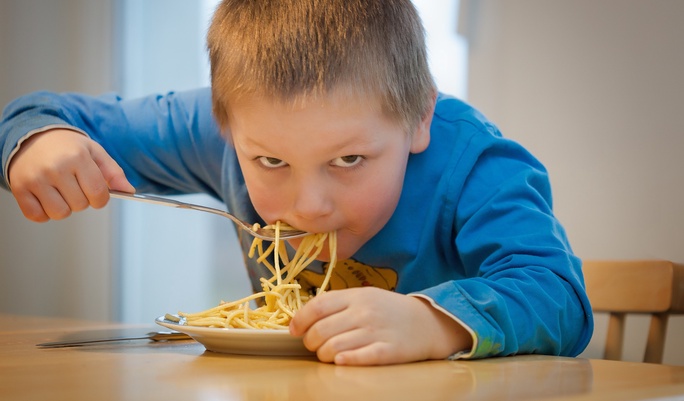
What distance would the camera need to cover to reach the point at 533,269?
2.95 feet

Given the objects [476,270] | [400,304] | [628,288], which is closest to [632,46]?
[628,288]

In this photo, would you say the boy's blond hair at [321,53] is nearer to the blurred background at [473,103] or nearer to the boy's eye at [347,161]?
the boy's eye at [347,161]

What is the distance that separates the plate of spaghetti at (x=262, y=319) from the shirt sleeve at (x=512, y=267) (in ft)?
0.53

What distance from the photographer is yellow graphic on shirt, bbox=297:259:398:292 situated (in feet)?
3.96

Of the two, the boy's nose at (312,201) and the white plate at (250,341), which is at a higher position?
the boy's nose at (312,201)

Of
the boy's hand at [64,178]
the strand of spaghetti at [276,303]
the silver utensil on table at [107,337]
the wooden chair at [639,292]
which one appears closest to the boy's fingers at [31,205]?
the boy's hand at [64,178]

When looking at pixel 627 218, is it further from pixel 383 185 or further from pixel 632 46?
pixel 383 185

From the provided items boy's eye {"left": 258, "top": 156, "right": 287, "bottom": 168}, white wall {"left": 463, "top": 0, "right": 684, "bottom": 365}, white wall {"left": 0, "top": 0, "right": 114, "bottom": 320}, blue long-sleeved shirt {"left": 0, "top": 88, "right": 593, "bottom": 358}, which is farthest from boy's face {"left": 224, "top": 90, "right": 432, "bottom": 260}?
white wall {"left": 0, "top": 0, "right": 114, "bottom": 320}

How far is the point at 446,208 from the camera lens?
1120mm

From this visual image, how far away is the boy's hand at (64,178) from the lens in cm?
100

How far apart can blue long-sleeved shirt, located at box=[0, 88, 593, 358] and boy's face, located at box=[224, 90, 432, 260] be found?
0.35ft

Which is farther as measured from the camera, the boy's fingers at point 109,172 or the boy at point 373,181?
the boy's fingers at point 109,172

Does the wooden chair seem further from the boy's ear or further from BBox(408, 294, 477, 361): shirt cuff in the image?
BBox(408, 294, 477, 361): shirt cuff

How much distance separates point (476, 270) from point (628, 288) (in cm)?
39
